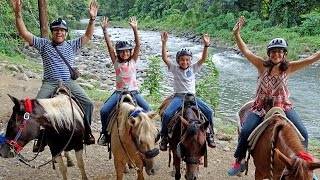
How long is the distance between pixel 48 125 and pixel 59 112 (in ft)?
0.76

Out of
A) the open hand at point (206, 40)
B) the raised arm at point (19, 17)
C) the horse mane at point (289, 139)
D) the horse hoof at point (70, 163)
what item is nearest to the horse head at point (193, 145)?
the horse mane at point (289, 139)

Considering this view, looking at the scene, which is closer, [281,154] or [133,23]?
[281,154]

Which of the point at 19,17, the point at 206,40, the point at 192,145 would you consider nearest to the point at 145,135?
the point at 192,145

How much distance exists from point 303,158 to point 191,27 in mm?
37872

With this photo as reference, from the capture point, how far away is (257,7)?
1357 inches

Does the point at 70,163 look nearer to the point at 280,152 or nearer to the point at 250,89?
the point at 280,152

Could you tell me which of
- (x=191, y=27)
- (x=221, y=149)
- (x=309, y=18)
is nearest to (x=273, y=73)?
(x=221, y=149)

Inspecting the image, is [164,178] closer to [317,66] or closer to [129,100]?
[129,100]

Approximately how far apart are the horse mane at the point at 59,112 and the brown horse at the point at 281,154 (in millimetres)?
2546

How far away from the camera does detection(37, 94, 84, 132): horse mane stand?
4.98 metres

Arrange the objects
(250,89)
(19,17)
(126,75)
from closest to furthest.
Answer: (19,17) → (126,75) → (250,89)

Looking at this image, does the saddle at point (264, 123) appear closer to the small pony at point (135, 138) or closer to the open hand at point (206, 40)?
the small pony at point (135, 138)

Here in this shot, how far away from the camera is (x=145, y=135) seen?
4574 mm

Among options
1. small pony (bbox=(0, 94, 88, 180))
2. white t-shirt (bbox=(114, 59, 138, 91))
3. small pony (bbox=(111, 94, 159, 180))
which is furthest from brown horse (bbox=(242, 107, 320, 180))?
small pony (bbox=(0, 94, 88, 180))
